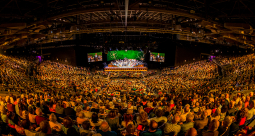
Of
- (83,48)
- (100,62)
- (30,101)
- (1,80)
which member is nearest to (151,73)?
(100,62)

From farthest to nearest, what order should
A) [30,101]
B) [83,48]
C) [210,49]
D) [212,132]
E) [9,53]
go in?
1. [83,48]
2. [210,49]
3. [9,53]
4. [30,101]
5. [212,132]

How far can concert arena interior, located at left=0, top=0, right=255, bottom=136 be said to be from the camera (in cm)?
568

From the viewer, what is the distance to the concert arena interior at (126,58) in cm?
568

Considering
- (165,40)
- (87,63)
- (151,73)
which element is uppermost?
(165,40)

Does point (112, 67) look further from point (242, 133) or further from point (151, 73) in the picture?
point (242, 133)

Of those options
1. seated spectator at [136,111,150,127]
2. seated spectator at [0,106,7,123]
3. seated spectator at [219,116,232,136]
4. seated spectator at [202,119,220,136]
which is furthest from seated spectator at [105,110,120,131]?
seated spectator at [0,106,7,123]

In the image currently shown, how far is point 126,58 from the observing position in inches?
1497

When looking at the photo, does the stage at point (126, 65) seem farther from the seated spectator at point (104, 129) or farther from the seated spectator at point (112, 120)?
the seated spectator at point (104, 129)

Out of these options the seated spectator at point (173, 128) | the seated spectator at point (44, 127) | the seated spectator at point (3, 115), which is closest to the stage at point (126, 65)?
the seated spectator at point (3, 115)

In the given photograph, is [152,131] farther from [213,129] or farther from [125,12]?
[125,12]

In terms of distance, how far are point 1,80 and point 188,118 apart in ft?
40.0

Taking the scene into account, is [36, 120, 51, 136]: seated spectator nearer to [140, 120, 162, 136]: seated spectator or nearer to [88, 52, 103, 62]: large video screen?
[140, 120, 162, 136]: seated spectator

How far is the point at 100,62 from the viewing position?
36500 mm

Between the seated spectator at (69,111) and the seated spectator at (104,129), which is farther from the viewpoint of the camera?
the seated spectator at (69,111)
